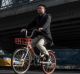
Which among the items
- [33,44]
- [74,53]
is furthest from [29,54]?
[74,53]

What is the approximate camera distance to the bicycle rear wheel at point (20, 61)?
11.2 metres

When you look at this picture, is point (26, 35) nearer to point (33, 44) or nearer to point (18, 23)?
point (33, 44)

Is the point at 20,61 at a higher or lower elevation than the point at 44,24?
lower

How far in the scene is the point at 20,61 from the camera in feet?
37.0

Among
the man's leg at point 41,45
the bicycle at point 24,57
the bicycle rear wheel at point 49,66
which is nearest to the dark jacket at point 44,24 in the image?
the man's leg at point 41,45

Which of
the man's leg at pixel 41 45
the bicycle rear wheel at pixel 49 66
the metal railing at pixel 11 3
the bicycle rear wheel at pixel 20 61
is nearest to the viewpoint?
the bicycle rear wheel at pixel 20 61

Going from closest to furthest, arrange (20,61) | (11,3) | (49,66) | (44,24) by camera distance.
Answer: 1. (20,61)
2. (44,24)
3. (49,66)
4. (11,3)

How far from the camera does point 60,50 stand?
24.9 meters

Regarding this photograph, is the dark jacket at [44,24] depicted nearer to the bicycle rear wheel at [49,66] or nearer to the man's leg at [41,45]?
the man's leg at [41,45]

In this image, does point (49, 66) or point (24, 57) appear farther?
point (49, 66)

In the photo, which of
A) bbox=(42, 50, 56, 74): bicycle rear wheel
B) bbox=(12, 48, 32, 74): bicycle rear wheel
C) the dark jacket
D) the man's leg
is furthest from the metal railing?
bbox=(12, 48, 32, 74): bicycle rear wheel

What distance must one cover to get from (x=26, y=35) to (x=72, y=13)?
54.1 ft

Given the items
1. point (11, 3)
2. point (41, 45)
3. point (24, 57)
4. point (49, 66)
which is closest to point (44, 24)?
point (41, 45)

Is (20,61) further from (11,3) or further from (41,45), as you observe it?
(11,3)
